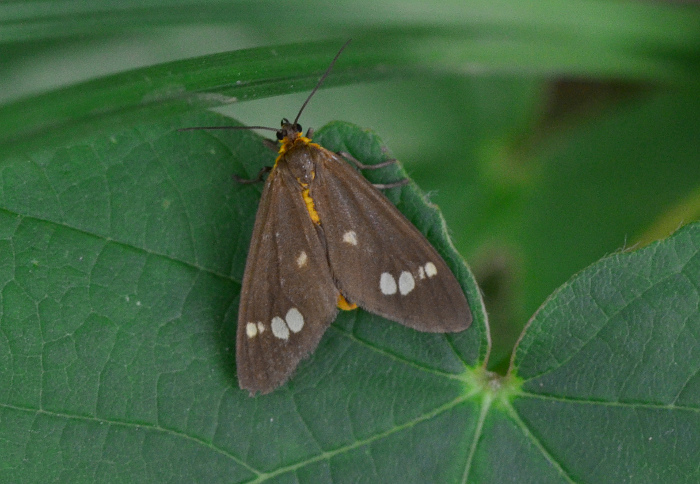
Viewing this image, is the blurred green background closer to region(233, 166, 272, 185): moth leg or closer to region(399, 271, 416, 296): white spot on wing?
region(233, 166, 272, 185): moth leg

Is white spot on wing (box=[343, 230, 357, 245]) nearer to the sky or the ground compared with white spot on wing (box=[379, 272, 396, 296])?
nearer to the sky

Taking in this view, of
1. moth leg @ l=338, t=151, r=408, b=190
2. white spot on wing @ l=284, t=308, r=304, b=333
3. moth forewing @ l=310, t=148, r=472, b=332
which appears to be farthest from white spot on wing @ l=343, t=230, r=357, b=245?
white spot on wing @ l=284, t=308, r=304, b=333

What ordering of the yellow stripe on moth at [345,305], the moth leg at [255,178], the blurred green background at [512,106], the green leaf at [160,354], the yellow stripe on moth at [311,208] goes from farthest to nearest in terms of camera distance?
the blurred green background at [512,106], the yellow stripe on moth at [311,208], the moth leg at [255,178], the yellow stripe on moth at [345,305], the green leaf at [160,354]

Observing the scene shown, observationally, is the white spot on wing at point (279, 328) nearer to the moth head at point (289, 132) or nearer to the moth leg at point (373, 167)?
the moth leg at point (373, 167)

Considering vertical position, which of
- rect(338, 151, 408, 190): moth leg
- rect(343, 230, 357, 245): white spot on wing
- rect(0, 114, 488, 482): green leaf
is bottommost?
rect(0, 114, 488, 482): green leaf

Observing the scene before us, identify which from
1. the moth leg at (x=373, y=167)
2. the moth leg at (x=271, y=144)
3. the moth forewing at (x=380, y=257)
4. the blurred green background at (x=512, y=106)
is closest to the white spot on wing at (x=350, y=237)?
the moth forewing at (x=380, y=257)

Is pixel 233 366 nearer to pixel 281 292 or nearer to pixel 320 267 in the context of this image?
pixel 281 292

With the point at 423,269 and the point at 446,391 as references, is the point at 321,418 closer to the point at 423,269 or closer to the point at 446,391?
the point at 446,391

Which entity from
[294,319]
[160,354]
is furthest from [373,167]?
[160,354]
